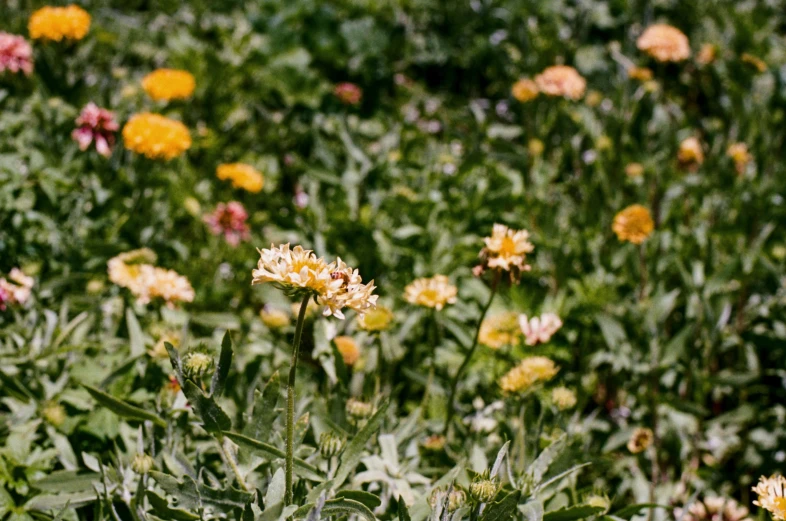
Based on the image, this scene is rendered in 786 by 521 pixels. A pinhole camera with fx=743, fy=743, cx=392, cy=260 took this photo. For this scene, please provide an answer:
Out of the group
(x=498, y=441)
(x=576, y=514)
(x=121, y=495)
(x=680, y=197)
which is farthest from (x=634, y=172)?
(x=121, y=495)

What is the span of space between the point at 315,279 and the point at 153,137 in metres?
1.54

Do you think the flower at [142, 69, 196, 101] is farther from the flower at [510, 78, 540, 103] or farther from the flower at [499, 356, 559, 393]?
the flower at [499, 356, 559, 393]

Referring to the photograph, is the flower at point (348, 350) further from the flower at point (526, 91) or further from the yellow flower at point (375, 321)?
the flower at point (526, 91)

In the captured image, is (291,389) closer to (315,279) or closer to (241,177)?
(315,279)

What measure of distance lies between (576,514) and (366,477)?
16.6 inches

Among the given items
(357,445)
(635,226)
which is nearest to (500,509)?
(357,445)

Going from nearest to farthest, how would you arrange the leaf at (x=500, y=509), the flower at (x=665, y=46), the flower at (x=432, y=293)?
the leaf at (x=500, y=509)
the flower at (x=432, y=293)
the flower at (x=665, y=46)

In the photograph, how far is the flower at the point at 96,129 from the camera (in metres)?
2.49

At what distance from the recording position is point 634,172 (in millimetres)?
3074

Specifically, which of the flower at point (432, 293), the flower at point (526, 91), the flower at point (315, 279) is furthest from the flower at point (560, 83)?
the flower at point (315, 279)

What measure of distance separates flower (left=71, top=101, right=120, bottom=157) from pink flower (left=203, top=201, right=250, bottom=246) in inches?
17.9

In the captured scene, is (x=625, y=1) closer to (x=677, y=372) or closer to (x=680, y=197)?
(x=680, y=197)

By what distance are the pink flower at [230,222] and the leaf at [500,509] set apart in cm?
180

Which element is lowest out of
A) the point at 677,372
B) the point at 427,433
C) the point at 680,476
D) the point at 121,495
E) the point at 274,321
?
the point at 680,476
